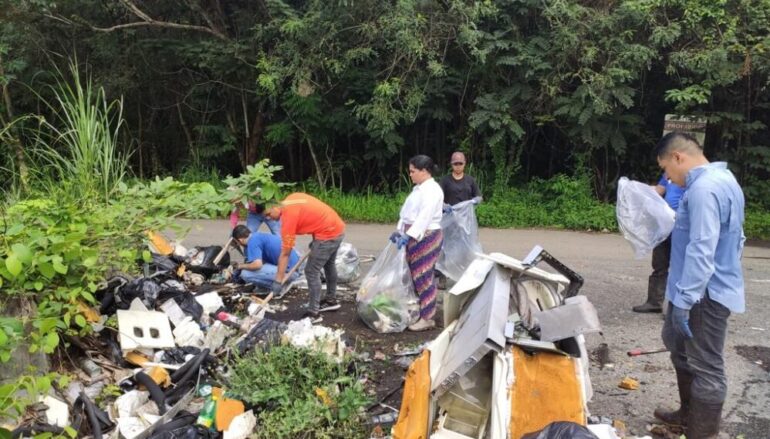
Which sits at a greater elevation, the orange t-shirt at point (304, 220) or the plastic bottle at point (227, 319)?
the orange t-shirt at point (304, 220)

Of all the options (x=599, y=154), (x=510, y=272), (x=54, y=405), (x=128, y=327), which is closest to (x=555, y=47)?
(x=599, y=154)

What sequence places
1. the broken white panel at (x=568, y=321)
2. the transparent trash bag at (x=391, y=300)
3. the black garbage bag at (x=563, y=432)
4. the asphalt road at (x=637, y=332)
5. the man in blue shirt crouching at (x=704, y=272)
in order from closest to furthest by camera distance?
1. the black garbage bag at (x=563, y=432)
2. the broken white panel at (x=568, y=321)
3. the man in blue shirt crouching at (x=704, y=272)
4. the asphalt road at (x=637, y=332)
5. the transparent trash bag at (x=391, y=300)

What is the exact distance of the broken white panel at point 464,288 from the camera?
3.51 meters

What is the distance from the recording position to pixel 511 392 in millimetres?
2557

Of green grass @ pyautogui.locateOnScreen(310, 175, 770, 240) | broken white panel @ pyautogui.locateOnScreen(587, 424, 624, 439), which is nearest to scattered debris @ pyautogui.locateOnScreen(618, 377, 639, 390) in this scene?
broken white panel @ pyautogui.locateOnScreen(587, 424, 624, 439)

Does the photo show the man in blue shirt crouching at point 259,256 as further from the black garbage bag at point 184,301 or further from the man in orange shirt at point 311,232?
the black garbage bag at point 184,301

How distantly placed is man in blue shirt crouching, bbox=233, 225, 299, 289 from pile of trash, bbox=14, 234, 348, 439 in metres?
0.28

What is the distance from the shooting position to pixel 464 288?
3506mm

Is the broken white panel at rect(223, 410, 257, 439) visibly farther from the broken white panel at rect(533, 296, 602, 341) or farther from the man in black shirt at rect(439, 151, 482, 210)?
the man in black shirt at rect(439, 151, 482, 210)

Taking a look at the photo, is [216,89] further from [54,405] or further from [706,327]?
[706,327]

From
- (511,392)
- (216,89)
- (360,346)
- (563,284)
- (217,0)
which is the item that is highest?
(217,0)

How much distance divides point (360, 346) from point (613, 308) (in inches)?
106

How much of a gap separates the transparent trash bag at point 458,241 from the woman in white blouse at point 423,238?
956 millimetres

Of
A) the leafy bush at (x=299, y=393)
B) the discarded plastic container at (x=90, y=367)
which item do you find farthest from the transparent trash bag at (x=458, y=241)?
the discarded plastic container at (x=90, y=367)
